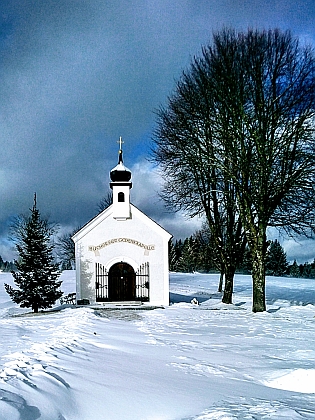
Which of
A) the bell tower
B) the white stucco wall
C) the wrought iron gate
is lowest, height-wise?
the wrought iron gate

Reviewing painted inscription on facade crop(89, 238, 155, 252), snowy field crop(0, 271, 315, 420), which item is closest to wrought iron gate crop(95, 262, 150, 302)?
painted inscription on facade crop(89, 238, 155, 252)

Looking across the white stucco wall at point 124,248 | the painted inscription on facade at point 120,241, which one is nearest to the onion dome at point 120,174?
the white stucco wall at point 124,248

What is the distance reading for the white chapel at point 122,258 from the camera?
2180 cm

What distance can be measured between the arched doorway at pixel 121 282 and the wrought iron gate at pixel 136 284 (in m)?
0.17

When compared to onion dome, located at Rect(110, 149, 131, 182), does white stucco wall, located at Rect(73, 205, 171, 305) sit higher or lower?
lower

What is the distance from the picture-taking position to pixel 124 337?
9.45m

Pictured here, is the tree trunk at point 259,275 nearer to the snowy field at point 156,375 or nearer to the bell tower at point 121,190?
the snowy field at point 156,375

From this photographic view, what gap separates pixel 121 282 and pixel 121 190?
15.7 feet

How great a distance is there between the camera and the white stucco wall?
21.9 metres

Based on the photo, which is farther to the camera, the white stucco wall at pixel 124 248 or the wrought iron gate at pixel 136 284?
the white stucco wall at pixel 124 248

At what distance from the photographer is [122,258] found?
72.5 feet

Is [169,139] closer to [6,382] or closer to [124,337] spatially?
[124,337]

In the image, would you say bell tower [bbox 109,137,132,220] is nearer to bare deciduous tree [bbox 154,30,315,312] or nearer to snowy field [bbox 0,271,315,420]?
bare deciduous tree [bbox 154,30,315,312]

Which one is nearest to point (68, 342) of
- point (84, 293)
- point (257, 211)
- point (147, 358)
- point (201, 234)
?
point (147, 358)
